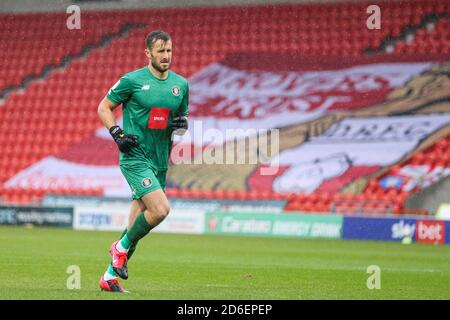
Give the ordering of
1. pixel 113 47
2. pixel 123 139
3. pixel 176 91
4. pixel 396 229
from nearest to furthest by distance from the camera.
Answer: pixel 123 139, pixel 176 91, pixel 396 229, pixel 113 47

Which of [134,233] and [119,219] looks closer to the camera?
[134,233]

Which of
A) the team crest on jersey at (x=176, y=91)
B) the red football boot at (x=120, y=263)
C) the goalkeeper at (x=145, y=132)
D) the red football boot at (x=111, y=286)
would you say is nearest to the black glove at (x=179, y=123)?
the goalkeeper at (x=145, y=132)

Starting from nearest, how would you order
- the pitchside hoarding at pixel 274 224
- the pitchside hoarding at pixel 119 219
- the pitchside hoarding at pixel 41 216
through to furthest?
the pitchside hoarding at pixel 274 224 → the pitchside hoarding at pixel 119 219 → the pitchside hoarding at pixel 41 216

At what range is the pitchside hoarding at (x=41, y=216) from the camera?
25.7 metres

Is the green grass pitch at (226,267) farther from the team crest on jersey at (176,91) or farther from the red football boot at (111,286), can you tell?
the team crest on jersey at (176,91)

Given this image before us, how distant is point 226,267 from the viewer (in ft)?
45.6

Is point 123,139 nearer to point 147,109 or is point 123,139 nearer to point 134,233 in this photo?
point 147,109

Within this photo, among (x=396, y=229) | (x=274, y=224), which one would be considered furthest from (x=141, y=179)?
(x=274, y=224)

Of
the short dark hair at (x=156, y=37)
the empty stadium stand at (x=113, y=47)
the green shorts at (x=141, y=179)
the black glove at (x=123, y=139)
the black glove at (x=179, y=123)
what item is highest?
the empty stadium stand at (x=113, y=47)

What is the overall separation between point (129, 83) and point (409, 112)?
18221mm

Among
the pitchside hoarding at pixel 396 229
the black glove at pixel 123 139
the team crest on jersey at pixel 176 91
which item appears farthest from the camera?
the pitchside hoarding at pixel 396 229

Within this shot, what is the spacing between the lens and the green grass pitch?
992 centimetres

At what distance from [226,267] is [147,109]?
457cm

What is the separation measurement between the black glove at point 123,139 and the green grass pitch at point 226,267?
1.33 m
